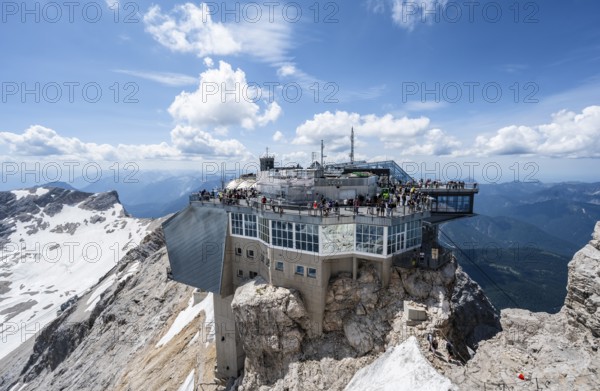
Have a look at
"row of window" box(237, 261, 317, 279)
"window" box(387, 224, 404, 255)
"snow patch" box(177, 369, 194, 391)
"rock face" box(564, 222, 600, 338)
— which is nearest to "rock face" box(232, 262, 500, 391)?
"row of window" box(237, 261, 317, 279)

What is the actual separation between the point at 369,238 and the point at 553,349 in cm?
1407

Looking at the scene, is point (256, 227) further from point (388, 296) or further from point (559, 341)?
point (559, 341)

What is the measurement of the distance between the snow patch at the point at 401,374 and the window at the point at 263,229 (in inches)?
537

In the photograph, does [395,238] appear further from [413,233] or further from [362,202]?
[362,202]

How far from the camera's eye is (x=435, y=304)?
80.8 ft

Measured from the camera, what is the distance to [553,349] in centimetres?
2069

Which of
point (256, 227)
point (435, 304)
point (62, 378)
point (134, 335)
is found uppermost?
point (256, 227)

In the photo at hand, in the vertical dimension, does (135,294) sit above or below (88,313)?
above

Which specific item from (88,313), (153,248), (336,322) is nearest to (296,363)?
(336,322)

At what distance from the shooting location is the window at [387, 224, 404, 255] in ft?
82.8

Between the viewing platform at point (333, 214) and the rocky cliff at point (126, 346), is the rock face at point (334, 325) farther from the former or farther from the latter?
the rocky cliff at point (126, 346)

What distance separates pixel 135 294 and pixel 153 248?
3079 centimetres

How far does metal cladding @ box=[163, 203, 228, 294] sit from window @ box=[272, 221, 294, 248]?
7.38 metres

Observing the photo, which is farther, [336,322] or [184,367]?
[184,367]
